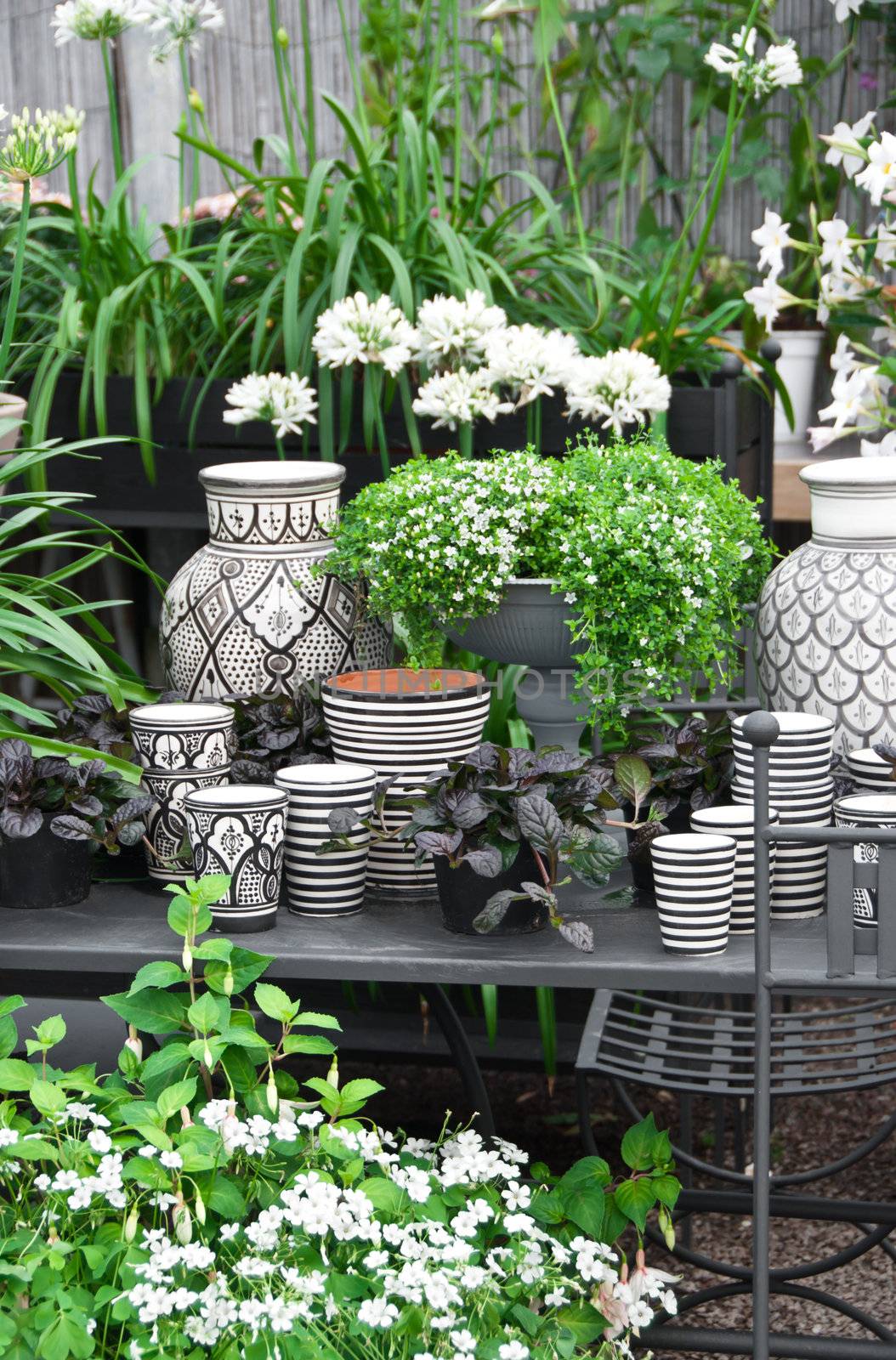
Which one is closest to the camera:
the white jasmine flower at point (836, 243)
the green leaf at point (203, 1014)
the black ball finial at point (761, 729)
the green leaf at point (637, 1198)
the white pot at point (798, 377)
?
the black ball finial at point (761, 729)

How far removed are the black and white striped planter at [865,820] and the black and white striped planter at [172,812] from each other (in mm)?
606

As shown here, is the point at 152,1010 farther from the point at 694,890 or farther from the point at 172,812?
the point at 694,890

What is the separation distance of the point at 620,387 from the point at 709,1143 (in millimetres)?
1194

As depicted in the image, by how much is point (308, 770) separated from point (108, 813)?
20 centimetres

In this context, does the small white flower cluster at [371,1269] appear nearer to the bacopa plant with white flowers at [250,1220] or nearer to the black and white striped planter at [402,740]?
the bacopa plant with white flowers at [250,1220]

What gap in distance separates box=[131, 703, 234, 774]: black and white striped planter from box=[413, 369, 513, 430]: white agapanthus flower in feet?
1.89

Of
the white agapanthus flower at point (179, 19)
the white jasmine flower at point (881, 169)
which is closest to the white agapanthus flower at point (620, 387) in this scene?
the white jasmine flower at point (881, 169)

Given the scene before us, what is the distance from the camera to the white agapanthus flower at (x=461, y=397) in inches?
78.0

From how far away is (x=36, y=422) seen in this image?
236 cm

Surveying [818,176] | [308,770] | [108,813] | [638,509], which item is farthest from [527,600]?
[818,176]

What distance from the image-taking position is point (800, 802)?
4.86 ft

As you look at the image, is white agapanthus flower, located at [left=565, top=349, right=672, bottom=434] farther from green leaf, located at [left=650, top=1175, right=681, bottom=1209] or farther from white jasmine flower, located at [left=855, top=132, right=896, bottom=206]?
green leaf, located at [left=650, top=1175, right=681, bottom=1209]

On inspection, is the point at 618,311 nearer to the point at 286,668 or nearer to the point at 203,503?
the point at 203,503

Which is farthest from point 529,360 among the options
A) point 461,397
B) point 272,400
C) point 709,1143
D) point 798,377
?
point 798,377
